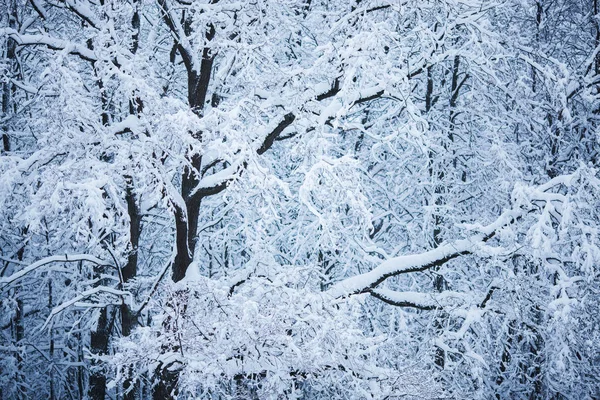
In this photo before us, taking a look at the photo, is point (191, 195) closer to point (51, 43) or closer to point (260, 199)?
point (260, 199)

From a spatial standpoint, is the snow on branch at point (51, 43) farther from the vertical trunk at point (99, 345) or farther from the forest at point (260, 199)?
the vertical trunk at point (99, 345)

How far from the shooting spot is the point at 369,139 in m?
9.84

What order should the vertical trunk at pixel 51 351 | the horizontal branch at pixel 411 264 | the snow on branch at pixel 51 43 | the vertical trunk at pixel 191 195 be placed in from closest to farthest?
1. the snow on branch at pixel 51 43
2. the horizontal branch at pixel 411 264
3. the vertical trunk at pixel 191 195
4. the vertical trunk at pixel 51 351

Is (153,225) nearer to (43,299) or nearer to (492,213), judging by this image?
(43,299)

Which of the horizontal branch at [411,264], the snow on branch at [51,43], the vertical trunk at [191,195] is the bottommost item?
the horizontal branch at [411,264]

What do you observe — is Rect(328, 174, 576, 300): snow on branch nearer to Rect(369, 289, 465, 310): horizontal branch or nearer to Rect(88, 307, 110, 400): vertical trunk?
Rect(369, 289, 465, 310): horizontal branch

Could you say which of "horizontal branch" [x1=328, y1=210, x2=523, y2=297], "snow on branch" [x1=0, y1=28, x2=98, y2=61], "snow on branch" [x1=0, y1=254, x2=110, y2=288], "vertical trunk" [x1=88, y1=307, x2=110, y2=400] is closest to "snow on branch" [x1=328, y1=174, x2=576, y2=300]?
"horizontal branch" [x1=328, y1=210, x2=523, y2=297]

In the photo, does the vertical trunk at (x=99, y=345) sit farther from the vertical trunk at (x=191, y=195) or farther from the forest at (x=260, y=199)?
the vertical trunk at (x=191, y=195)

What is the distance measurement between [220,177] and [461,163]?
630 cm

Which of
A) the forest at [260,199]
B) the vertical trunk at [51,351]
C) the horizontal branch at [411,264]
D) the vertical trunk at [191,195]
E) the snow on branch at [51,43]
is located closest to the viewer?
the forest at [260,199]

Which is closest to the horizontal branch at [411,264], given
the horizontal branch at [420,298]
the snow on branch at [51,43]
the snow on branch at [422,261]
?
the snow on branch at [422,261]

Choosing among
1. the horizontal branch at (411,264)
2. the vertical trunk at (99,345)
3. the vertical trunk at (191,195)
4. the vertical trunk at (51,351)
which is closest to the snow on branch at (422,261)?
the horizontal branch at (411,264)

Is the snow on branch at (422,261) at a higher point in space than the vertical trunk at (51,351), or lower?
higher

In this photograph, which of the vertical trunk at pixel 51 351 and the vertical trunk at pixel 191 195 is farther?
the vertical trunk at pixel 51 351
